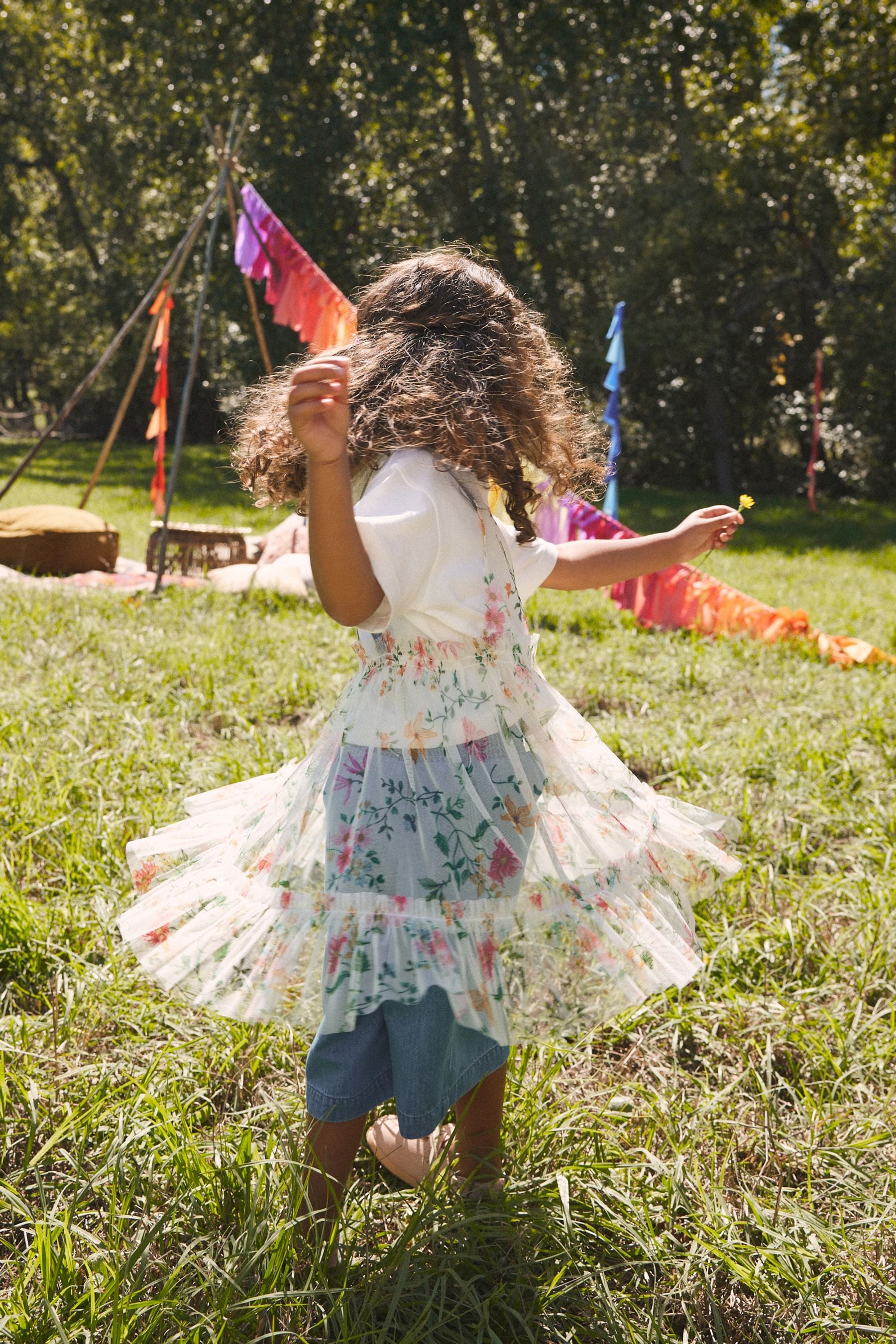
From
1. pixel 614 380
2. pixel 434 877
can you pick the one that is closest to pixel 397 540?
pixel 434 877

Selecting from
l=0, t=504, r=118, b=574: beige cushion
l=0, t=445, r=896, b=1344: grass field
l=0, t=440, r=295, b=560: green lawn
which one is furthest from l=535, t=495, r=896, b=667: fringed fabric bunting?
l=0, t=504, r=118, b=574: beige cushion

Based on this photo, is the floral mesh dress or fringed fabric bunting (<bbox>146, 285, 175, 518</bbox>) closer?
the floral mesh dress

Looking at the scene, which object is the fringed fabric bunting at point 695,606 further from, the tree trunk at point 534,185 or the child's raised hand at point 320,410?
the tree trunk at point 534,185

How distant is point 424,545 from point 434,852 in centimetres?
49

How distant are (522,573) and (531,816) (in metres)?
0.45

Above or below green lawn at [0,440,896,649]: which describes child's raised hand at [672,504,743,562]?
above

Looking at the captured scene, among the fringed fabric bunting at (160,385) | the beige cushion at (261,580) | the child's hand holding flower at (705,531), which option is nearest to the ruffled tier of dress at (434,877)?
the child's hand holding flower at (705,531)

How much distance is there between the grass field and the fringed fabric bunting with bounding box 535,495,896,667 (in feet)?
6.74

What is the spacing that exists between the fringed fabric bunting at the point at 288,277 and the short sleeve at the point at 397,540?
528cm

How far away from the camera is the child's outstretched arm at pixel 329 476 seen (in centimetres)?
138

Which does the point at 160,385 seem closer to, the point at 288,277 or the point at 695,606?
the point at 288,277

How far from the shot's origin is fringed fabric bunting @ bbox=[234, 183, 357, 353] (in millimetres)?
6652

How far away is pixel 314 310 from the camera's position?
6.71 m

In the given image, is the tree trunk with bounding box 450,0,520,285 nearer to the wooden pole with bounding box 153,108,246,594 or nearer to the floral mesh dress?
the wooden pole with bounding box 153,108,246,594
